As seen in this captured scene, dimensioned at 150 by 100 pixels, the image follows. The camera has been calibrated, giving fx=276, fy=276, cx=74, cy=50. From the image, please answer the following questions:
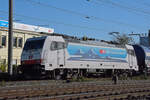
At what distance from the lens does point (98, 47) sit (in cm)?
2566

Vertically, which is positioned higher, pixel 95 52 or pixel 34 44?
pixel 34 44

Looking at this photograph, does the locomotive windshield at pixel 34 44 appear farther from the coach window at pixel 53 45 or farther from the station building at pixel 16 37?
the station building at pixel 16 37

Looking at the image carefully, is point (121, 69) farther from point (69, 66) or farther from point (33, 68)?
point (33, 68)

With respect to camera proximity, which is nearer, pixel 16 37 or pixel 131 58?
pixel 131 58

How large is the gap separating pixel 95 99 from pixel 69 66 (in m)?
11.5

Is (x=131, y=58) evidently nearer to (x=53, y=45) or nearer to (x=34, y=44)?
(x=53, y=45)

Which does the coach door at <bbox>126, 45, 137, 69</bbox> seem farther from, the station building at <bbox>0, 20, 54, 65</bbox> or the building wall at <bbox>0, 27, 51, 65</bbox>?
the building wall at <bbox>0, 27, 51, 65</bbox>

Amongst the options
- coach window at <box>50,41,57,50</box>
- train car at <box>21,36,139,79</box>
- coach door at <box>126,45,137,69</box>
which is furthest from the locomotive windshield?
coach door at <box>126,45,137,69</box>

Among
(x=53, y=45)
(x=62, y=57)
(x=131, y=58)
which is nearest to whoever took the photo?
(x=53, y=45)

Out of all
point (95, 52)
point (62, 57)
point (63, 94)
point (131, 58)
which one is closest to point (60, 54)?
point (62, 57)

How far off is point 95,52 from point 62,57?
442 cm

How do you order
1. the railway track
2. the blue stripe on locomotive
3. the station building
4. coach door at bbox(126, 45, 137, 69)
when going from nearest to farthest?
1. the railway track
2. the blue stripe on locomotive
3. coach door at bbox(126, 45, 137, 69)
4. the station building

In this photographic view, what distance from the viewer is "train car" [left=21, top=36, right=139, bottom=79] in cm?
2086

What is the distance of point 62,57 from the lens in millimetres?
21875
